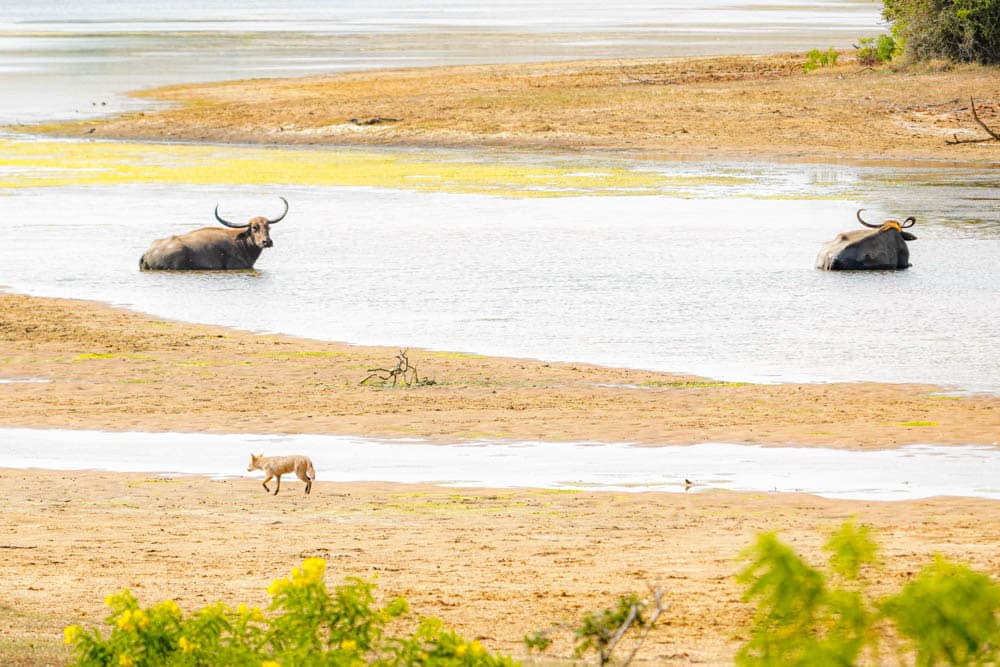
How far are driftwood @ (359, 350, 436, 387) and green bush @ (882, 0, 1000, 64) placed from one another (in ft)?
115

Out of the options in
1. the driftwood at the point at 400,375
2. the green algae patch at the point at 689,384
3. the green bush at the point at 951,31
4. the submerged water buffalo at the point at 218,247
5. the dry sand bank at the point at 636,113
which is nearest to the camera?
the green algae patch at the point at 689,384

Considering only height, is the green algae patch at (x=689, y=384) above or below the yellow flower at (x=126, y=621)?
above

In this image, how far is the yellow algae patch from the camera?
36375 millimetres

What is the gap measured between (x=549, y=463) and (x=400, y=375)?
13.6 feet

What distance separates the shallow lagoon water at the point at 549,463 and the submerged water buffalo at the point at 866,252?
10.7 metres

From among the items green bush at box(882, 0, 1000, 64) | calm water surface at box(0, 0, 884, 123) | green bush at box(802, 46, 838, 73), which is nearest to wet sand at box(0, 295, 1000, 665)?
green bush at box(882, 0, 1000, 64)

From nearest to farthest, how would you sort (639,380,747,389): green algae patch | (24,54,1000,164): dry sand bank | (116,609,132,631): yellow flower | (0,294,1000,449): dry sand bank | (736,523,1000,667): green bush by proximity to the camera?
1. (736,523,1000,667): green bush
2. (116,609,132,631): yellow flower
3. (0,294,1000,449): dry sand bank
4. (639,380,747,389): green algae patch
5. (24,54,1000,164): dry sand bank

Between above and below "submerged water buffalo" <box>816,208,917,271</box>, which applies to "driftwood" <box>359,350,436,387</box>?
below

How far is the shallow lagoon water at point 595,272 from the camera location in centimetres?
1909

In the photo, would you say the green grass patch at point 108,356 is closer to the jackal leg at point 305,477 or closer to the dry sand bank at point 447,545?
the dry sand bank at point 447,545

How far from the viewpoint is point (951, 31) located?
50.3m

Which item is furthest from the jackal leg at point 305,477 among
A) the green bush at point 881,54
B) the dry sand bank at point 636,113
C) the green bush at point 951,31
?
the green bush at point 881,54

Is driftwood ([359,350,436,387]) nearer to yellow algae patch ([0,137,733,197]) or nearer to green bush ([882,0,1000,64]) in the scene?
yellow algae patch ([0,137,733,197])

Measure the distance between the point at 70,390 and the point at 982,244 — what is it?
15715 millimetres
